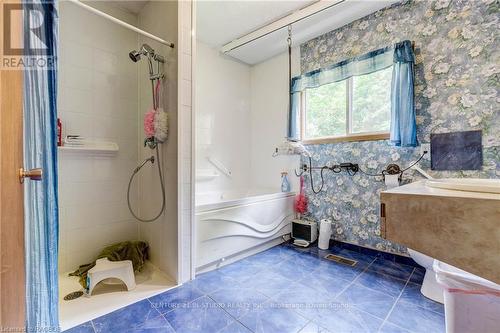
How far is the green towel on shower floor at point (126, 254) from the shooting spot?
199 centimetres

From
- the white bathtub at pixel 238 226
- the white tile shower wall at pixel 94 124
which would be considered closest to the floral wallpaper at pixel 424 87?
the white bathtub at pixel 238 226

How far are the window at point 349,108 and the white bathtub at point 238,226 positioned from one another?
1.02 metres

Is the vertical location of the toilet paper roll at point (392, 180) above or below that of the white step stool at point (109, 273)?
above

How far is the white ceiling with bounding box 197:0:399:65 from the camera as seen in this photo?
7.49 feet

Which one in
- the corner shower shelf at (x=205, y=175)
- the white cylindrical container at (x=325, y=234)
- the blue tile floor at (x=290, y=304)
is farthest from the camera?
the corner shower shelf at (x=205, y=175)

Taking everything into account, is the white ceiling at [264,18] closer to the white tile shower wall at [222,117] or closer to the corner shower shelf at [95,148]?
the white tile shower wall at [222,117]

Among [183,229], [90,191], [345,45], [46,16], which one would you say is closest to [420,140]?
[345,45]

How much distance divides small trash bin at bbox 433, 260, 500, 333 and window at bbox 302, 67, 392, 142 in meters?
1.70

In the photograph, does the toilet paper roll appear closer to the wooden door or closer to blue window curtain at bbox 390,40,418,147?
blue window curtain at bbox 390,40,418,147

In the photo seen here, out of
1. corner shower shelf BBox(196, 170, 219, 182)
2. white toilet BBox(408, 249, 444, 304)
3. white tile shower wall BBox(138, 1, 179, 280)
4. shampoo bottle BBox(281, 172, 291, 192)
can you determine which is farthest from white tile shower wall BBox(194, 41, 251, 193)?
white toilet BBox(408, 249, 444, 304)

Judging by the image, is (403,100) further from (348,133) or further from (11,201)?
(11,201)

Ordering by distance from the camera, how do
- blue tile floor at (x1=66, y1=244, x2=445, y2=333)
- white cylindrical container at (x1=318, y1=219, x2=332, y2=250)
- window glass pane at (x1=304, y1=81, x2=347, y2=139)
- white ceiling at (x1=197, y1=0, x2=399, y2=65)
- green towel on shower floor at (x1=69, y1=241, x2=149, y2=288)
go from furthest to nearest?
window glass pane at (x1=304, y1=81, x2=347, y2=139) → white cylindrical container at (x1=318, y1=219, x2=332, y2=250) → white ceiling at (x1=197, y1=0, x2=399, y2=65) → green towel on shower floor at (x1=69, y1=241, x2=149, y2=288) → blue tile floor at (x1=66, y1=244, x2=445, y2=333)

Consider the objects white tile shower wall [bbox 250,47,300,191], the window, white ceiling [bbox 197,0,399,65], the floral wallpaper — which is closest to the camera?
the floral wallpaper

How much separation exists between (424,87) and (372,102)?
0.48 m
